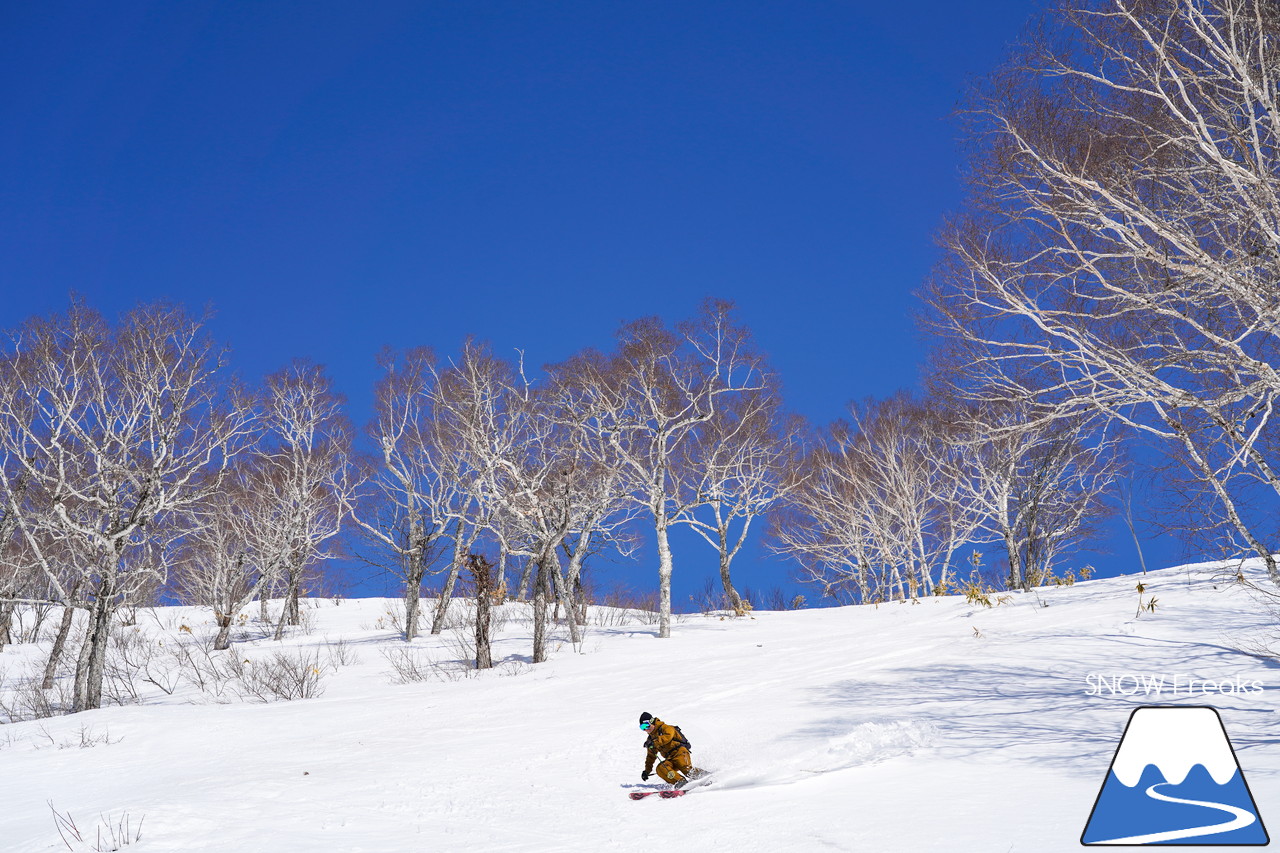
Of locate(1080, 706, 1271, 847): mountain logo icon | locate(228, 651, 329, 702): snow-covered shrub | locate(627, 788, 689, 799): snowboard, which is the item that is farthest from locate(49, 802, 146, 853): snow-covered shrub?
locate(228, 651, 329, 702): snow-covered shrub

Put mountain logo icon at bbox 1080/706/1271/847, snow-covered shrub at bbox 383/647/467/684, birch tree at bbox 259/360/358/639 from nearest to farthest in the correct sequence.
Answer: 1. mountain logo icon at bbox 1080/706/1271/847
2. snow-covered shrub at bbox 383/647/467/684
3. birch tree at bbox 259/360/358/639

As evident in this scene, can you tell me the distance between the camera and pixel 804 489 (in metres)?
31.3

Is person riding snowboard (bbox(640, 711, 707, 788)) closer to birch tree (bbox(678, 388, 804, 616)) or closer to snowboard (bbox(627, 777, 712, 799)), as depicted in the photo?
snowboard (bbox(627, 777, 712, 799))

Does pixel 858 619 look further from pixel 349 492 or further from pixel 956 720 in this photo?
pixel 349 492

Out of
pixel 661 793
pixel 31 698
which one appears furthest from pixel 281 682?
pixel 661 793

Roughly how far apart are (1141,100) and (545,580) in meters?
12.6

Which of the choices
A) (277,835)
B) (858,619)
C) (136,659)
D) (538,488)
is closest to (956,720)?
(277,835)

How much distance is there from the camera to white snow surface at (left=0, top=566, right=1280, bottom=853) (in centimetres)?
566

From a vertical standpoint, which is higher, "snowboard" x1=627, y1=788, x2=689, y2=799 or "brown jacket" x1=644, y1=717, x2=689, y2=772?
"brown jacket" x1=644, y1=717, x2=689, y2=772

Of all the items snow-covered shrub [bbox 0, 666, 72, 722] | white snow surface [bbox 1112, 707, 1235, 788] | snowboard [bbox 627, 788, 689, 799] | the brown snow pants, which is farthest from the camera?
snow-covered shrub [bbox 0, 666, 72, 722]

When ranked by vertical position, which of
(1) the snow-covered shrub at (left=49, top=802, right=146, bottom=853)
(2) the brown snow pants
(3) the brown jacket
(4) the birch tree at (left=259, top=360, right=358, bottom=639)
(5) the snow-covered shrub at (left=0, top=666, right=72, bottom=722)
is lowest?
(5) the snow-covered shrub at (left=0, top=666, right=72, bottom=722)

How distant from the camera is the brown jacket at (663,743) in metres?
7.24

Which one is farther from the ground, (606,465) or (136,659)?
(606,465)

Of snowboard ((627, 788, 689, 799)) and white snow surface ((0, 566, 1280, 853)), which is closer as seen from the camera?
white snow surface ((0, 566, 1280, 853))
